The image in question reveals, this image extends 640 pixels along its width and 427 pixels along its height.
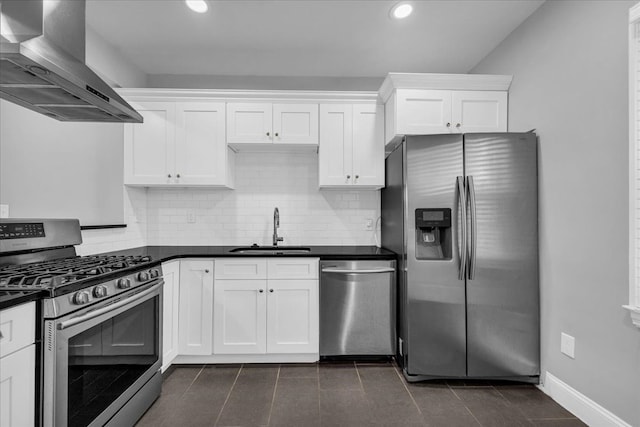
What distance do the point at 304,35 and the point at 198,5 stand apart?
84cm

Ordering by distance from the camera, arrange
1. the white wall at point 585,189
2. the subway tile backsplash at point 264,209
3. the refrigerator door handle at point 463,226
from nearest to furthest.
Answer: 1. the white wall at point 585,189
2. the refrigerator door handle at point 463,226
3. the subway tile backsplash at point 264,209

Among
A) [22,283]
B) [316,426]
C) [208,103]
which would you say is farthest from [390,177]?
[22,283]

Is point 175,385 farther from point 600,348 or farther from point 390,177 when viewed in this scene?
point 600,348

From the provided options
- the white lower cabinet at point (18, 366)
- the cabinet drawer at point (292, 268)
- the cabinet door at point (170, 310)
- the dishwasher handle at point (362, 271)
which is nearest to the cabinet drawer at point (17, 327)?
the white lower cabinet at point (18, 366)

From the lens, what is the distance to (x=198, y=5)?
2.46 metres

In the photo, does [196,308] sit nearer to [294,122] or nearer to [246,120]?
[246,120]

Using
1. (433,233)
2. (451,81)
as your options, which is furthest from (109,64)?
(433,233)

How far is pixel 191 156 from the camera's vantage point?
3.21 m

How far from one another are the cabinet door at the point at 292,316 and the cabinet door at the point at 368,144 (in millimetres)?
1108

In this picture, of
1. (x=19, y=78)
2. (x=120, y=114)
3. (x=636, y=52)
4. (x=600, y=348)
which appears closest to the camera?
(x=19, y=78)

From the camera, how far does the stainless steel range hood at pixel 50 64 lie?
58.1 inches

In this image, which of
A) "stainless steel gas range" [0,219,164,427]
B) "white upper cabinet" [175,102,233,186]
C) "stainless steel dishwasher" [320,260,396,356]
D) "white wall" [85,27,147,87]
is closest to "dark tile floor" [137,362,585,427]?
"stainless steel dishwasher" [320,260,396,356]

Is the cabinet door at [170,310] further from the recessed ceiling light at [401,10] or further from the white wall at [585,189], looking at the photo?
the white wall at [585,189]

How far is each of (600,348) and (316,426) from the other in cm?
171
